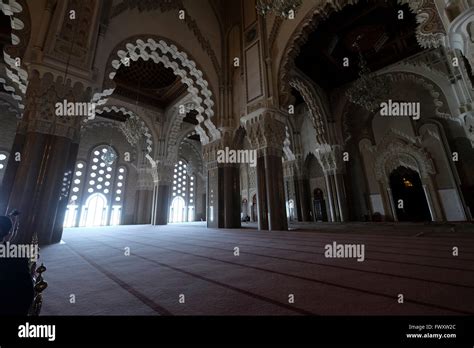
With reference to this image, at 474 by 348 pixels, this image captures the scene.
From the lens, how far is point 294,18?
6180 mm

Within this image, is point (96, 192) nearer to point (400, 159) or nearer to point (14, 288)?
point (14, 288)

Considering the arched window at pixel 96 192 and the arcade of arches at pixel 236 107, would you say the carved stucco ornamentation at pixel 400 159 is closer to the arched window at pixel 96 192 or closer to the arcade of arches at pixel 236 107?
the arcade of arches at pixel 236 107

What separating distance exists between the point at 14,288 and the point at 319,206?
532 inches

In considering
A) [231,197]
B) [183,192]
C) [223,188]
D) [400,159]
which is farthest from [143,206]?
[400,159]

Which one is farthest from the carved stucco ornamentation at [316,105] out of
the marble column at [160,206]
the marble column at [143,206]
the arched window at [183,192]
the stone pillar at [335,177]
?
the arched window at [183,192]

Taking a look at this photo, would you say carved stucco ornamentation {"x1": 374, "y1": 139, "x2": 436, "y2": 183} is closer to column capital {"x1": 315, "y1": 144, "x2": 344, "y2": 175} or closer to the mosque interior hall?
the mosque interior hall

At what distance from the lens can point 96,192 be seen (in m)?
13.6

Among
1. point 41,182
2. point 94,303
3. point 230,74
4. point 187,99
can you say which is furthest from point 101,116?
point 94,303

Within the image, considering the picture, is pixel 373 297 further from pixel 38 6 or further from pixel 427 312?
pixel 38 6

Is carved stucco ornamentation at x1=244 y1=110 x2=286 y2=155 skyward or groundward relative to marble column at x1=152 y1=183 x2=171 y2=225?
skyward

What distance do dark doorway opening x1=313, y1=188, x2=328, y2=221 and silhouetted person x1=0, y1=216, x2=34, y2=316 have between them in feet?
43.4

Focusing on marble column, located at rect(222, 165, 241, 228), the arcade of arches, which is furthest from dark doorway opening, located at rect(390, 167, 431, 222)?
marble column, located at rect(222, 165, 241, 228)

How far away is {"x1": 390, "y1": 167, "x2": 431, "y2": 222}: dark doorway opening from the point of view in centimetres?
993

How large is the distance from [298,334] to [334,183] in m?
10.6
